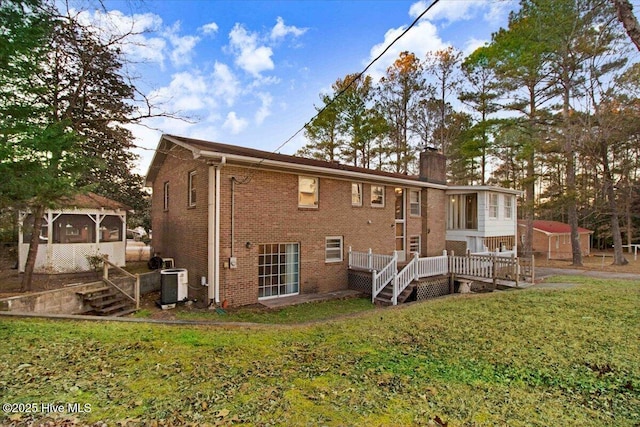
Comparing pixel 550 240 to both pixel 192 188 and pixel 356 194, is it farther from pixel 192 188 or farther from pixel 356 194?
pixel 192 188

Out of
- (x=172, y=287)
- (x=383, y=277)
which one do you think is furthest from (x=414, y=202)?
(x=172, y=287)

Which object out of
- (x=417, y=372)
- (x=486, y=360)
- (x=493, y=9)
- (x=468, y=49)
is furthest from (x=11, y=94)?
(x=468, y=49)

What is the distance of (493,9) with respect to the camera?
7.42m

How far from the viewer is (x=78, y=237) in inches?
544

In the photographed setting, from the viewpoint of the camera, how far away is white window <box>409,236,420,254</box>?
15.4 metres

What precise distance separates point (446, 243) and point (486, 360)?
13310 mm

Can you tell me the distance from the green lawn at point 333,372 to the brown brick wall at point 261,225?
378cm

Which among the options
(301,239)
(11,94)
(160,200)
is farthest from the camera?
(160,200)

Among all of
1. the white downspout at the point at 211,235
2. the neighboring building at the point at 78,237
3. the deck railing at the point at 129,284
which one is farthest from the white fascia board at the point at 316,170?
the neighboring building at the point at 78,237

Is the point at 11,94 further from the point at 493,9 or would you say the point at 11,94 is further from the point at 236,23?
the point at 493,9

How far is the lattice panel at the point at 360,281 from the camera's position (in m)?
11.6

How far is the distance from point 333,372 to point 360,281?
7986 millimetres

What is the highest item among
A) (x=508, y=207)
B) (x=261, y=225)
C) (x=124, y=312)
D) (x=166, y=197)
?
(x=166, y=197)

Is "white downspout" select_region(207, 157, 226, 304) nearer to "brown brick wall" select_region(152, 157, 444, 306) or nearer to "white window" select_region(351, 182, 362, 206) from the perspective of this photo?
"brown brick wall" select_region(152, 157, 444, 306)
